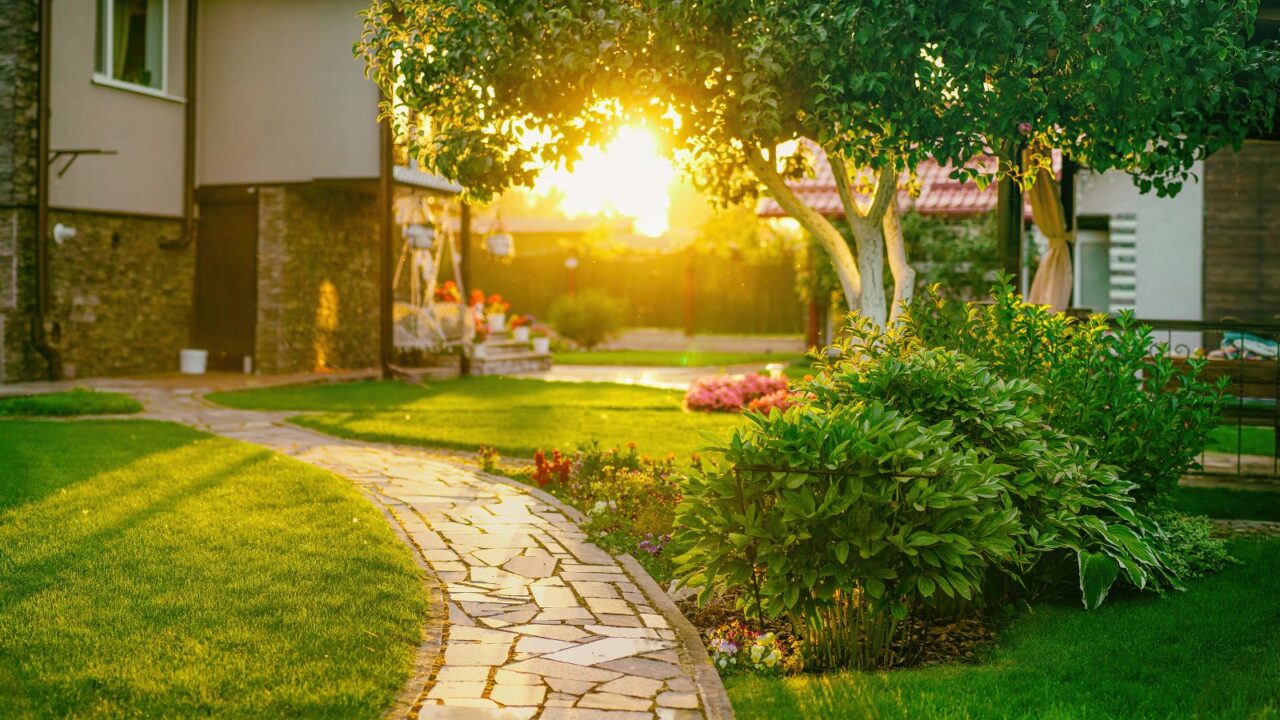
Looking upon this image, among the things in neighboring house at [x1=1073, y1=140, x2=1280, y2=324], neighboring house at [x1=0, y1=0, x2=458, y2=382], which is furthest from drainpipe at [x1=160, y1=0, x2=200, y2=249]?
neighboring house at [x1=1073, y1=140, x2=1280, y2=324]

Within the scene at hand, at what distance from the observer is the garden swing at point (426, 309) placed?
18312mm

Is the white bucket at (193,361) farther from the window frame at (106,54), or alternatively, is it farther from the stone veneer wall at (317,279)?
the window frame at (106,54)

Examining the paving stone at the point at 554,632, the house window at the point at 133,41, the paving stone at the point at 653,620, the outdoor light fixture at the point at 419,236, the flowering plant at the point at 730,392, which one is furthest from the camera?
the outdoor light fixture at the point at 419,236

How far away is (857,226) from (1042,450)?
3.77m

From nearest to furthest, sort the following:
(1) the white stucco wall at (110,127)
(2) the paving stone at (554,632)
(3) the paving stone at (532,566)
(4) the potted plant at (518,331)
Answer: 1. (2) the paving stone at (554,632)
2. (3) the paving stone at (532,566)
3. (1) the white stucco wall at (110,127)
4. (4) the potted plant at (518,331)

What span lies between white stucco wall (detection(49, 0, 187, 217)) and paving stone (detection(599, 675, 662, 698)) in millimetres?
12904

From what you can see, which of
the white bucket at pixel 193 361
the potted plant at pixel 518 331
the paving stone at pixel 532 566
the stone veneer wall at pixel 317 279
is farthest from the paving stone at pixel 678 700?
the potted plant at pixel 518 331

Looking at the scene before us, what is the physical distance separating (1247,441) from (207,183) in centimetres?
1356

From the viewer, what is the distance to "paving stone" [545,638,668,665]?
4816 mm

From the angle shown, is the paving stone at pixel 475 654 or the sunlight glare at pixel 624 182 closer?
the paving stone at pixel 475 654

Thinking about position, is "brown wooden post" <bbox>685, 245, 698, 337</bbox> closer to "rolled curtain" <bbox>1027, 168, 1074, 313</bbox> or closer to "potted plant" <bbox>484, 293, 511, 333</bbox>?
"potted plant" <bbox>484, 293, 511, 333</bbox>

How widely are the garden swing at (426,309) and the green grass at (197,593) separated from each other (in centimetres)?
956

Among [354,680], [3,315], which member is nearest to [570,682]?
[354,680]

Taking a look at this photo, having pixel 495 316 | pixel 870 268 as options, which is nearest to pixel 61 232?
pixel 495 316
